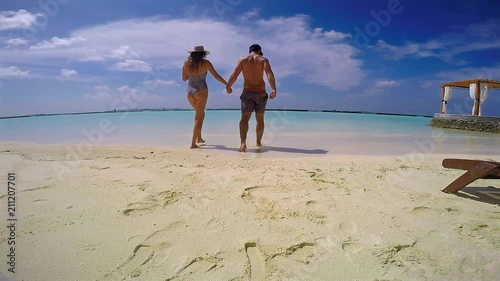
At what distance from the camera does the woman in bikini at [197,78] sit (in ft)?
18.8

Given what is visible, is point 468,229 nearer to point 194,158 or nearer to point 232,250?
point 232,250

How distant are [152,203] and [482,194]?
3.12 m

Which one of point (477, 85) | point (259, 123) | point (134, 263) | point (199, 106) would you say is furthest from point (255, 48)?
point (477, 85)

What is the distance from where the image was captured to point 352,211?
2141 mm

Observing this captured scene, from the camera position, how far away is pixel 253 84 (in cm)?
546

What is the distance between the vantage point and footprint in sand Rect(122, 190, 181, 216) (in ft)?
6.86

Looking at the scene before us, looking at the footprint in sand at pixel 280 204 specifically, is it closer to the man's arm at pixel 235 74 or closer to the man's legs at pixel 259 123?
the man's legs at pixel 259 123

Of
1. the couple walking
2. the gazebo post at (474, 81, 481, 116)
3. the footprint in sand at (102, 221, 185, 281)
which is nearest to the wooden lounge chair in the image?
the footprint in sand at (102, 221, 185, 281)

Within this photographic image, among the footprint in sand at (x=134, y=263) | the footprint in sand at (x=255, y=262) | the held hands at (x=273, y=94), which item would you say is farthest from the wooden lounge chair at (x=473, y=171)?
the held hands at (x=273, y=94)

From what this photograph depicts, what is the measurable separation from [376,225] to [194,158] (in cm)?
292

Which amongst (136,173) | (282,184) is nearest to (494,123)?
(282,184)

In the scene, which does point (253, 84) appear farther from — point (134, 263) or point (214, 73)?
point (134, 263)

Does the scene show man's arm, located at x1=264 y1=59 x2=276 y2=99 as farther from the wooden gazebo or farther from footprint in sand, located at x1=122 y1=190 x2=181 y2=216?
the wooden gazebo

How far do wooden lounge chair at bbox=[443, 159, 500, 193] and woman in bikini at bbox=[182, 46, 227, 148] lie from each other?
4.41 metres
